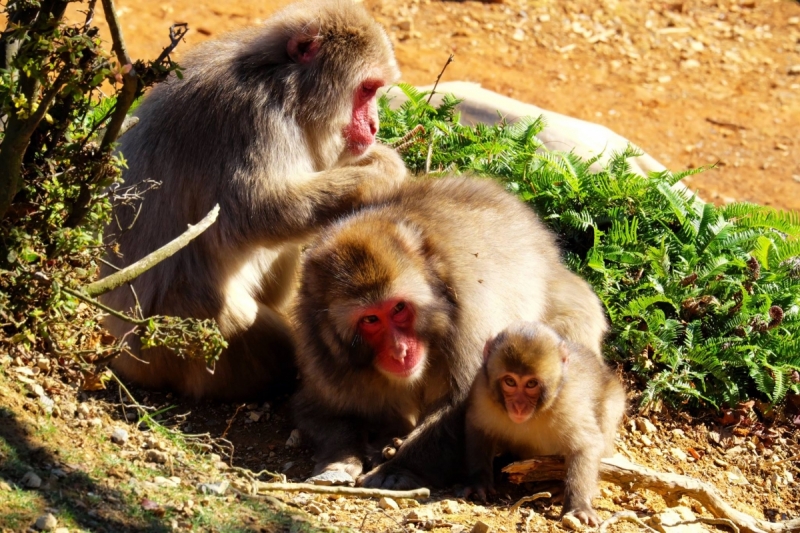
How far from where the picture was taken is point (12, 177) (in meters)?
3.47

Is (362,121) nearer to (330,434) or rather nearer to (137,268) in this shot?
(330,434)

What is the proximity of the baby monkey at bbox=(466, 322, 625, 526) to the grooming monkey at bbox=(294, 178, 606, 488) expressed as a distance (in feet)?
0.64

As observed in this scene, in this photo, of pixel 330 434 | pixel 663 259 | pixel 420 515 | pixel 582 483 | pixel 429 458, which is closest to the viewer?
pixel 420 515

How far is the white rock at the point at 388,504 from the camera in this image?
13.8 ft

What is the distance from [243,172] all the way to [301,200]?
0.34 m

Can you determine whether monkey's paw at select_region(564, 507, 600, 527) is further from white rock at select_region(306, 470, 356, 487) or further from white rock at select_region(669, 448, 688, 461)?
white rock at select_region(669, 448, 688, 461)

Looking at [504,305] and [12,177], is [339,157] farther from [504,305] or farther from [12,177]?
[12,177]

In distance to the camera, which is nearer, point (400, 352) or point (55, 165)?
point (55, 165)

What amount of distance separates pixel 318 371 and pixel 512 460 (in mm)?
1088

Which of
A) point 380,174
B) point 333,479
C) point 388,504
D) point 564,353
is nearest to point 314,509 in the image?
point 388,504

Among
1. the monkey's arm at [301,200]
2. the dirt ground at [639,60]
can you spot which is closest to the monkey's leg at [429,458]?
the monkey's arm at [301,200]

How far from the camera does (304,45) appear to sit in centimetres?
528

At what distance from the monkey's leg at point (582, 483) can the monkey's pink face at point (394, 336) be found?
85 centimetres

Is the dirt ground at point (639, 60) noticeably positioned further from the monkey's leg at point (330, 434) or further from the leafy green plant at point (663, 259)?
the monkey's leg at point (330, 434)
